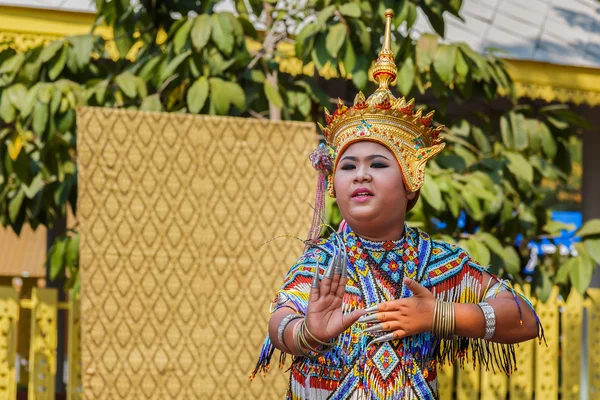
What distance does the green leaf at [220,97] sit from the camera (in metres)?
5.51

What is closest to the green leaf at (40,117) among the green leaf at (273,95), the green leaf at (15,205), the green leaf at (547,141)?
the green leaf at (15,205)

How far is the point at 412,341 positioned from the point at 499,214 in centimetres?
310

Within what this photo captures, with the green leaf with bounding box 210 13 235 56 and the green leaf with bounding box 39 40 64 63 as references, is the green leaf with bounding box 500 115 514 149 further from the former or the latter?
the green leaf with bounding box 39 40 64 63

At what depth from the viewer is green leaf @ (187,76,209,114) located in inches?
217

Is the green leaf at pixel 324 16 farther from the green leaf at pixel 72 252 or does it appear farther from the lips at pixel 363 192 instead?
the lips at pixel 363 192

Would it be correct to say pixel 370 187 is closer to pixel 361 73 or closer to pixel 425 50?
pixel 361 73

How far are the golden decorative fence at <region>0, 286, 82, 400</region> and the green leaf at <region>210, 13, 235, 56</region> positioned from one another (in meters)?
1.81

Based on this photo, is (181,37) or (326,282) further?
(181,37)

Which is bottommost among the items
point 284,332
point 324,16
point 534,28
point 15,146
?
point 284,332

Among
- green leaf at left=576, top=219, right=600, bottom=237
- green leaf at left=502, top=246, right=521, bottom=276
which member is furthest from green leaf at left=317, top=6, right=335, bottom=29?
green leaf at left=576, top=219, right=600, bottom=237

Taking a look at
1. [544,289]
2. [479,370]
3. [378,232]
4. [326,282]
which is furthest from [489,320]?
[479,370]

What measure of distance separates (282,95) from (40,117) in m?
1.33

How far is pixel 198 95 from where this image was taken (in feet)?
18.2

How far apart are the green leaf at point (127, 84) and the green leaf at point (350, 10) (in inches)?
45.9
